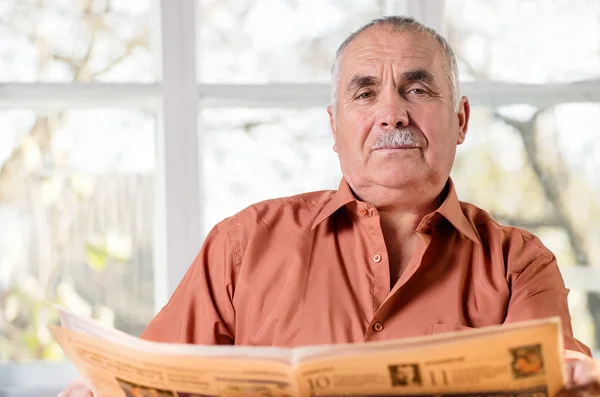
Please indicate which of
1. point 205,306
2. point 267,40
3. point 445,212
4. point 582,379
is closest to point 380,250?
point 445,212

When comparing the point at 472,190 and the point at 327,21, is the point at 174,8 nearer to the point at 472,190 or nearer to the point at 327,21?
the point at 327,21

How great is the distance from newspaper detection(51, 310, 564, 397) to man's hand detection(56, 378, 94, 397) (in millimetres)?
336

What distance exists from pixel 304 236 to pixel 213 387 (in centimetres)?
74

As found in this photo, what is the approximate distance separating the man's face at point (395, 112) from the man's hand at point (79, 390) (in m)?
0.73

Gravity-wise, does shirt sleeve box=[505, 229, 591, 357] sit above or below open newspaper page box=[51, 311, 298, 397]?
above

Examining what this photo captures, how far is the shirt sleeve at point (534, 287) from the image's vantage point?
1663 millimetres

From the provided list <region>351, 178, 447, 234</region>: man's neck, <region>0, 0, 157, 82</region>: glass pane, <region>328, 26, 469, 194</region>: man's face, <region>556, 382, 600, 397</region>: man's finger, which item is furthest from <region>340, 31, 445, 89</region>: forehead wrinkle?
<region>0, 0, 157, 82</region>: glass pane

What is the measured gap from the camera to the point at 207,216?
8.63 ft

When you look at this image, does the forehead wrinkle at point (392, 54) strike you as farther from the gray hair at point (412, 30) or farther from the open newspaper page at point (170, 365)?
the open newspaper page at point (170, 365)

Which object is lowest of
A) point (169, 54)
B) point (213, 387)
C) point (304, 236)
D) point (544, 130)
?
point (213, 387)

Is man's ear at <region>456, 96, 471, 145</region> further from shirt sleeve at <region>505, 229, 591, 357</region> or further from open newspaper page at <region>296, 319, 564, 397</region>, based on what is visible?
open newspaper page at <region>296, 319, 564, 397</region>

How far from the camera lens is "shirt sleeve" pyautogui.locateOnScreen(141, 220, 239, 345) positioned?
5.86 ft

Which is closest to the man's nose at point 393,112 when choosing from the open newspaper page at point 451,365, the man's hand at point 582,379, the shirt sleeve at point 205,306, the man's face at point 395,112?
the man's face at point 395,112

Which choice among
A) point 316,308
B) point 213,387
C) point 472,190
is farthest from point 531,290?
point 472,190
